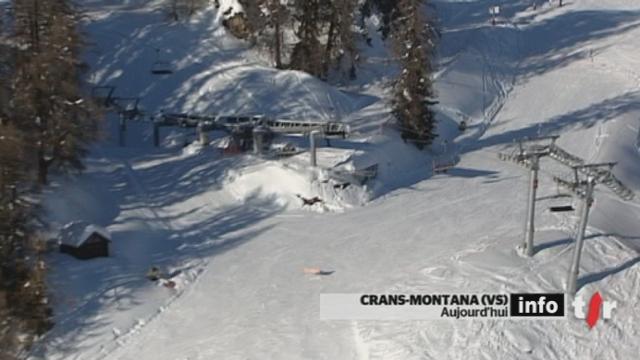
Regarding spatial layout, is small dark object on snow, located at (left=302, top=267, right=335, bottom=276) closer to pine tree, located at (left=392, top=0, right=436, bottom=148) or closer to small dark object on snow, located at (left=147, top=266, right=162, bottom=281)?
small dark object on snow, located at (left=147, top=266, right=162, bottom=281)

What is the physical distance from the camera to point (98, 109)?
36.0 metres

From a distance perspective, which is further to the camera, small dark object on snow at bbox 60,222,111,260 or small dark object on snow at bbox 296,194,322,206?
small dark object on snow at bbox 296,194,322,206

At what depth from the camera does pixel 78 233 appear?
29.3 m

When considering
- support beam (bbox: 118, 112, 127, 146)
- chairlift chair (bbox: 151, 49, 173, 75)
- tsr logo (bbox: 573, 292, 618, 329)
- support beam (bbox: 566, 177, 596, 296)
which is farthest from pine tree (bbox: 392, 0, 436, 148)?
tsr logo (bbox: 573, 292, 618, 329)

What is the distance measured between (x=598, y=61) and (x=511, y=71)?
6001mm

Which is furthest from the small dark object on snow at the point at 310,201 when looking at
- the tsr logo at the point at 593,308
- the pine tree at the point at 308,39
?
the pine tree at the point at 308,39

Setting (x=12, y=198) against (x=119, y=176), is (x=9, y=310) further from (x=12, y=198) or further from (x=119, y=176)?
(x=119, y=176)

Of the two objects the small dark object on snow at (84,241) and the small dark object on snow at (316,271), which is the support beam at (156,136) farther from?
the small dark object on snow at (316,271)

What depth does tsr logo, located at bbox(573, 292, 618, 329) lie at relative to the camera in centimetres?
2450

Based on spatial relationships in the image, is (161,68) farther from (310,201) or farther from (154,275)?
(154,275)

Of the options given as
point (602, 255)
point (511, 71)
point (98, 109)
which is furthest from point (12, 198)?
point (511, 71)

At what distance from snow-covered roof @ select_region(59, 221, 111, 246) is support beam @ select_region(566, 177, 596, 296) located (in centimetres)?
1612

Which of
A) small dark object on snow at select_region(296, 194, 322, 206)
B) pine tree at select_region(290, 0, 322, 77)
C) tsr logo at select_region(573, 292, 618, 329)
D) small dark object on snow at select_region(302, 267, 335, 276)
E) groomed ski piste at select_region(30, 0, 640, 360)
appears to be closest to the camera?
groomed ski piste at select_region(30, 0, 640, 360)

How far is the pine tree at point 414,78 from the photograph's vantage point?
40438 mm
